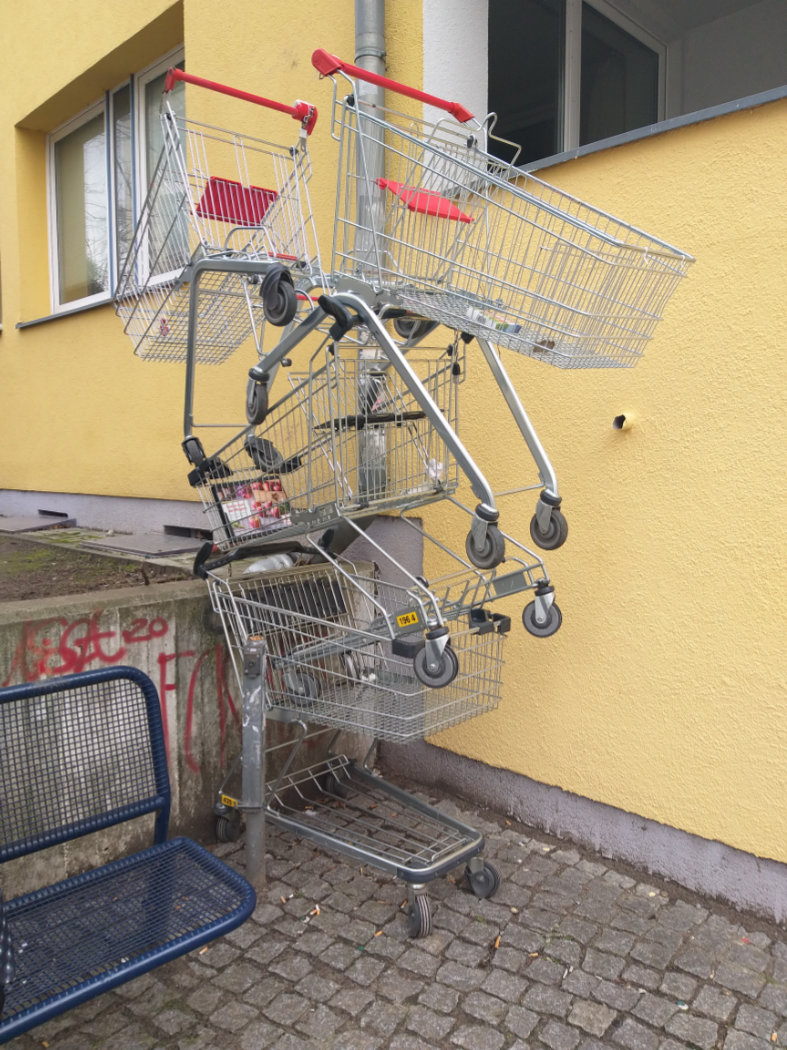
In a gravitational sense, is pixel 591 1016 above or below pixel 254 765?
below

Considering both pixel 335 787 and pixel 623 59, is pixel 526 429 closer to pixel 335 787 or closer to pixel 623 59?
pixel 335 787

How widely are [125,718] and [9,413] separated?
5244 millimetres

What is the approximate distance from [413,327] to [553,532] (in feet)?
2.88

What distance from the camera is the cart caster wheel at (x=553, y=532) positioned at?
2535 mm

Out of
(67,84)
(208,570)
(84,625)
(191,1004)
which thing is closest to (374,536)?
(208,570)

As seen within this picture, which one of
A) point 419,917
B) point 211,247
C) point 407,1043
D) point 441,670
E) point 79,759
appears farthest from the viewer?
point 211,247

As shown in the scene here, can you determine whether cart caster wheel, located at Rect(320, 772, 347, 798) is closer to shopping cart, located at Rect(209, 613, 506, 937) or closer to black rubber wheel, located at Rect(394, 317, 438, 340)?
shopping cart, located at Rect(209, 613, 506, 937)

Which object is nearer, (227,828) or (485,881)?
(485,881)

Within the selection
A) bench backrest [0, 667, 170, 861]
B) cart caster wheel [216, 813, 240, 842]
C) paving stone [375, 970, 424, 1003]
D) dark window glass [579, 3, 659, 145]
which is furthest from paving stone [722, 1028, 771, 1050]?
dark window glass [579, 3, 659, 145]

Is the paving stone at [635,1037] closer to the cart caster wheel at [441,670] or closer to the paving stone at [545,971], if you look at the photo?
the paving stone at [545,971]

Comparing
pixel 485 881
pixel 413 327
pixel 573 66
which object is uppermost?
pixel 573 66

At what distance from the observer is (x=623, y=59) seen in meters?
5.00

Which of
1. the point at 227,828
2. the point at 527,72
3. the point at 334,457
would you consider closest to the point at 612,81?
the point at 527,72

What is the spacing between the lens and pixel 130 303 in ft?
11.1
